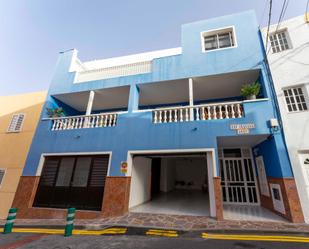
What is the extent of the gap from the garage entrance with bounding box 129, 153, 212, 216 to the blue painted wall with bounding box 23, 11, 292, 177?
2.92 feet

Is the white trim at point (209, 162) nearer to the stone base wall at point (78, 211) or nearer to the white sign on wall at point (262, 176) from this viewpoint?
the stone base wall at point (78, 211)

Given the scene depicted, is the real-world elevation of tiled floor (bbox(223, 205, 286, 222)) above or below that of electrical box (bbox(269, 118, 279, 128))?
below

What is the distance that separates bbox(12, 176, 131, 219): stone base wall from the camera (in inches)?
247

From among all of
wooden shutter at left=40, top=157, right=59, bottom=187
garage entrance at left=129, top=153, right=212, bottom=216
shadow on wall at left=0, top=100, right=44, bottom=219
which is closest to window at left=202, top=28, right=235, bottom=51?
garage entrance at left=129, top=153, right=212, bottom=216

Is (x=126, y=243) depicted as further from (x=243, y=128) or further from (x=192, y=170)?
(x=192, y=170)

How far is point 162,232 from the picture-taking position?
15.1ft

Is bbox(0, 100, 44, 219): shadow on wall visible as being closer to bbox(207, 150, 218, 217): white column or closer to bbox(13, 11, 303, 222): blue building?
bbox(13, 11, 303, 222): blue building

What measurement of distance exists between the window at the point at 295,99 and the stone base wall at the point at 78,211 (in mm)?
7075

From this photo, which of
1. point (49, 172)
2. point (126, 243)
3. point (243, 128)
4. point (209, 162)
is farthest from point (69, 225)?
point (243, 128)

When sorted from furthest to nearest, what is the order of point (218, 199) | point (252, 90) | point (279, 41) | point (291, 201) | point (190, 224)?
point (279, 41)
point (252, 90)
point (218, 199)
point (291, 201)
point (190, 224)

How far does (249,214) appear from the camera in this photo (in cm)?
604

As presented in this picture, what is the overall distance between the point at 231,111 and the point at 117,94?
6.01 m

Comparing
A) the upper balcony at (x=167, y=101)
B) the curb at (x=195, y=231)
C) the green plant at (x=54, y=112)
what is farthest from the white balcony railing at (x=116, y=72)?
the curb at (x=195, y=231)

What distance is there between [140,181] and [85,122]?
160 inches
